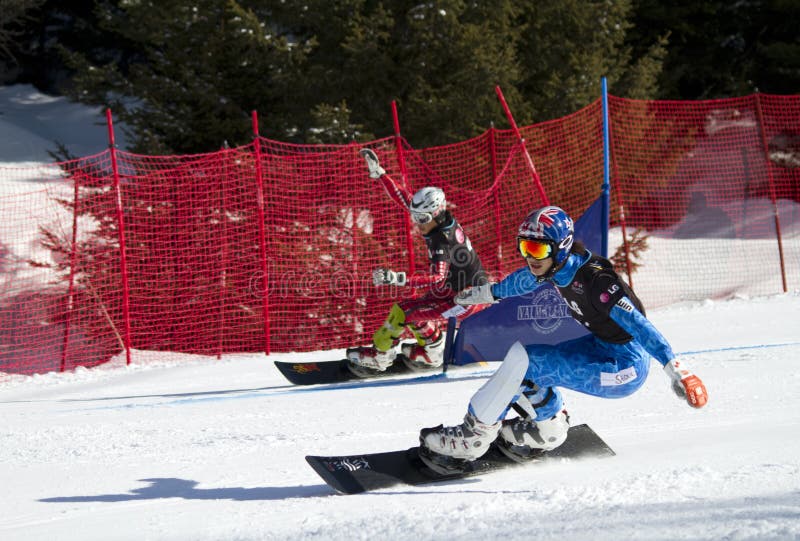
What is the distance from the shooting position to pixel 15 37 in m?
25.8

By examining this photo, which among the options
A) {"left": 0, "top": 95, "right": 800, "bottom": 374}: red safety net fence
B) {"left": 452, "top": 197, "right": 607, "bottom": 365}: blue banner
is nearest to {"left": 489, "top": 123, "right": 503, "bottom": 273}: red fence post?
{"left": 0, "top": 95, "right": 800, "bottom": 374}: red safety net fence

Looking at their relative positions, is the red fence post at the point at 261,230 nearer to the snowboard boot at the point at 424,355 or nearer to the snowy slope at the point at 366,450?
the snowy slope at the point at 366,450

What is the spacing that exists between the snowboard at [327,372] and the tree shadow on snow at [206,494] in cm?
356

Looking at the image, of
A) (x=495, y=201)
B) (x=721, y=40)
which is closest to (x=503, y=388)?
(x=495, y=201)

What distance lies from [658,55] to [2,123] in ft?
57.4

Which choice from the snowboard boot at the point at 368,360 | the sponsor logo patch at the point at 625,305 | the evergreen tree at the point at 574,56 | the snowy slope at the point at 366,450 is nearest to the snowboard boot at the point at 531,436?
the snowy slope at the point at 366,450

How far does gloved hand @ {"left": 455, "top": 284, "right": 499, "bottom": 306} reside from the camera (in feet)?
18.1

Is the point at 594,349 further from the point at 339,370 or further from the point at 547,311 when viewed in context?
the point at 339,370

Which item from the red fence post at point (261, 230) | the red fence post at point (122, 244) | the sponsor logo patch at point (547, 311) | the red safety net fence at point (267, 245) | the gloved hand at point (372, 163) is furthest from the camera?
the red safety net fence at point (267, 245)

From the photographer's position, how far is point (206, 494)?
16.1 ft

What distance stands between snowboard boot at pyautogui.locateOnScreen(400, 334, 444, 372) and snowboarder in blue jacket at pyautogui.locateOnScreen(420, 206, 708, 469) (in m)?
3.79

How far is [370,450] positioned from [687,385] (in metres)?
2.25

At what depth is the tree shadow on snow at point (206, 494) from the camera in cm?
482

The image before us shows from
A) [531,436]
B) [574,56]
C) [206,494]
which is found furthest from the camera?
[574,56]
